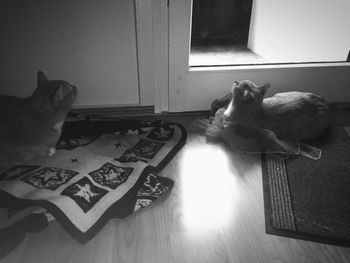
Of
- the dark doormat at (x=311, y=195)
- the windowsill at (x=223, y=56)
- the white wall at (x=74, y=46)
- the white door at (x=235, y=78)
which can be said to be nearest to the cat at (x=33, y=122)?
the white wall at (x=74, y=46)

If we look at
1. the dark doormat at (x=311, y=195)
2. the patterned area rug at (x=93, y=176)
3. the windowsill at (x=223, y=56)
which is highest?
the windowsill at (x=223, y=56)

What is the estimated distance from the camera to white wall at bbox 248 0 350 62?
1.70 metres

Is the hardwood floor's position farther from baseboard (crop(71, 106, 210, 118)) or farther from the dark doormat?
baseboard (crop(71, 106, 210, 118))

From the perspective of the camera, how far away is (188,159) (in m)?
1.32

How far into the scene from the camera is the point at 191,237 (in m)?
0.94

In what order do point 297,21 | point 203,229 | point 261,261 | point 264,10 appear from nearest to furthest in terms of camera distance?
1. point 261,261
2. point 203,229
3. point 297,21
4. point 264,10

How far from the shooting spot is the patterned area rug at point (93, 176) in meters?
0.94

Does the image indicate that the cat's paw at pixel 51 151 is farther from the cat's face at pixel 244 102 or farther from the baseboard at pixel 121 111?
the cat's face at pixel 244 102

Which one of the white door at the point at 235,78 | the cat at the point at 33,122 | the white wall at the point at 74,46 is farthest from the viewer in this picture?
the white door at the point at 235,78

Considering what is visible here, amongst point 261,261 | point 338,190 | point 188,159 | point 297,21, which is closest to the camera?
point 261,261

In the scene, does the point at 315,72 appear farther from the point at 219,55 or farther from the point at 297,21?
the point at 219,55

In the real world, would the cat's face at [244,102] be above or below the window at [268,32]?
below

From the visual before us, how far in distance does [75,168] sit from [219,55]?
3.98 feet

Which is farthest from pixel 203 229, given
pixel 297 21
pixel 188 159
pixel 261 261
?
pixel 297 21
